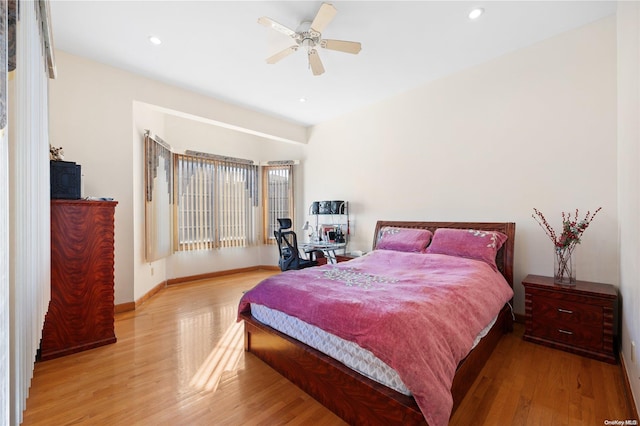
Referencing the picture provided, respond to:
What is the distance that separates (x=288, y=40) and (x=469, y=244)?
2.69 m

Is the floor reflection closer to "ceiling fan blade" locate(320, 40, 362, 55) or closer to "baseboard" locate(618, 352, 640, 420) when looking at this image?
"baseboard" locate(618, 352, 640, 420)

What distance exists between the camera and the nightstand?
2.13 metres

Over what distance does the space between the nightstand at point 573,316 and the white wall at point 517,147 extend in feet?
1.52

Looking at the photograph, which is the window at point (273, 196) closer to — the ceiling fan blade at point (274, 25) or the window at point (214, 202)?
the window at point (214, 202)

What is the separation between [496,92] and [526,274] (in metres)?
2.04

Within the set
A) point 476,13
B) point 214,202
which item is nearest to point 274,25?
point 476,13

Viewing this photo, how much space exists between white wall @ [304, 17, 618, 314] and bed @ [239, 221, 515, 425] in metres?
0.44

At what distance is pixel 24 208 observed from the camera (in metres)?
1.19

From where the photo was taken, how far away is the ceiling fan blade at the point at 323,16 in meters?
1.97

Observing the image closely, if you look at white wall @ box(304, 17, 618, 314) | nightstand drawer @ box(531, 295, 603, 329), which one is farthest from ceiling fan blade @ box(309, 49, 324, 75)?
nightstand drawer @ box(531, 295, 603, 329)

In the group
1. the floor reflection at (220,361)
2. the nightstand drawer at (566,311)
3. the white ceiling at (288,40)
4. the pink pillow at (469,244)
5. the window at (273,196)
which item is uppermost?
the white ceiling at (288,40)

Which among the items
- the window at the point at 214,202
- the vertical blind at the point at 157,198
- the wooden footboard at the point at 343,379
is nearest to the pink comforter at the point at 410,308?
the wooden footboard at the point at 343,379

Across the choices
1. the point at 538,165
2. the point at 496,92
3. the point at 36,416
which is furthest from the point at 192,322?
the point at 496,92

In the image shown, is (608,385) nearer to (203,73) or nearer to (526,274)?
(526,274)
